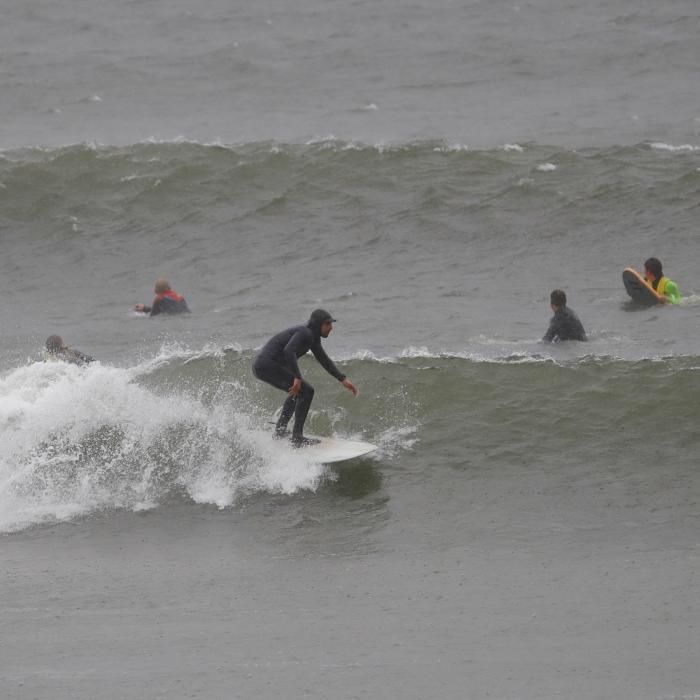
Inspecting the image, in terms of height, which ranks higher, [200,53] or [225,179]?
[200,53]

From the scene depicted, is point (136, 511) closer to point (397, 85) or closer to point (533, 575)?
point (533, 575)

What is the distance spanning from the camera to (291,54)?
124 ft

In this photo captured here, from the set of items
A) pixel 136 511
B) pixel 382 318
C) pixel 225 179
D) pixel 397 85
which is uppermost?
pixel 397 85

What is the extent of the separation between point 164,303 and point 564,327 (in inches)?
267

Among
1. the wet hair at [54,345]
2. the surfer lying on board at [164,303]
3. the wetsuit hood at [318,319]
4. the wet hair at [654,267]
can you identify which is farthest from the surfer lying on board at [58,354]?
the wet hair at [654,267]

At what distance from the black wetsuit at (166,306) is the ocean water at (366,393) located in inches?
11.9

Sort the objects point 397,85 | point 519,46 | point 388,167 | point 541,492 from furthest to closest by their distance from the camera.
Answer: point 519,46 < point 397,85 < point 388,167 < point 541,492

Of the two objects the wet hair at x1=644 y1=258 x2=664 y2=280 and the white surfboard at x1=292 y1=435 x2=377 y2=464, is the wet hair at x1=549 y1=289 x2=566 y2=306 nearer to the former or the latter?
the wet hair at x1=644 y1=258 x2=664 y2=280

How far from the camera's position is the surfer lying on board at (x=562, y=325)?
1488 cm

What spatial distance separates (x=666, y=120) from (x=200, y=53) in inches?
685

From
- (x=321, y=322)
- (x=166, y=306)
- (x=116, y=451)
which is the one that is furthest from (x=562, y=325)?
(x=166, y=306)

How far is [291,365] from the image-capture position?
1178cm

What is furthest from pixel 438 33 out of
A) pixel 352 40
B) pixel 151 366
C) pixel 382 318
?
pixel 151 366

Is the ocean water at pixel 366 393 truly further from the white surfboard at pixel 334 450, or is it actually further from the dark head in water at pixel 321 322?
the dark head in water at pixel 321 322
